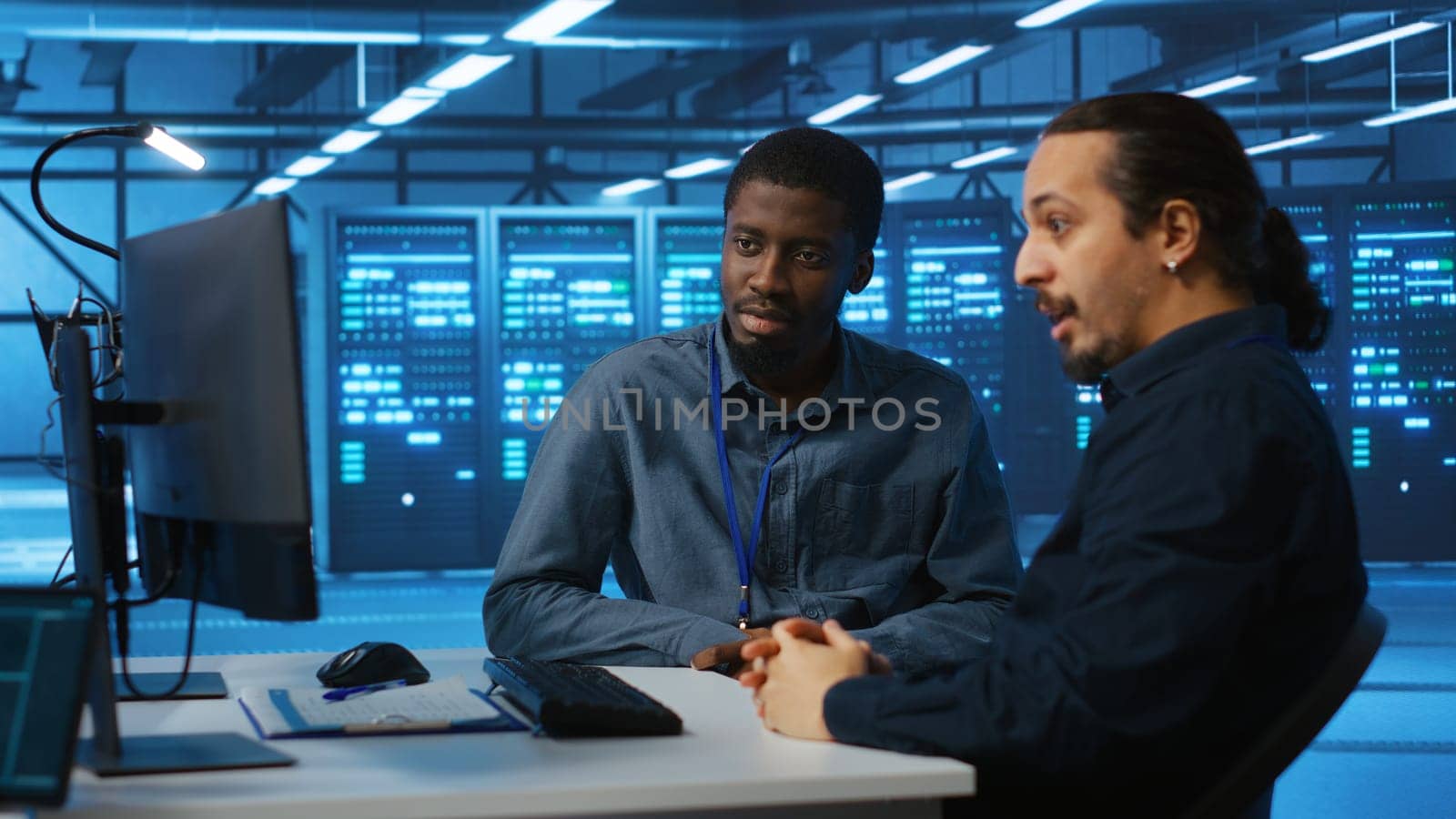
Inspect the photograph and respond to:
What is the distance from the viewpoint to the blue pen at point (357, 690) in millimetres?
1528

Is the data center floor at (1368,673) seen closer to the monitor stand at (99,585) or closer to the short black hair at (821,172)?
the monitor stand at (99,585)

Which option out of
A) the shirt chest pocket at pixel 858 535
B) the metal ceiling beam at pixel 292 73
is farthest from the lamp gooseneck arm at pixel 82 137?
the metal ceiling beam at pixel 292 73

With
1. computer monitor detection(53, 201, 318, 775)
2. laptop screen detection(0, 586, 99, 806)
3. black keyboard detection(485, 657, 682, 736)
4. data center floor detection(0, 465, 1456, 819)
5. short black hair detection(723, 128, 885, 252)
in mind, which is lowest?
data center floor detection(0, 465, 1456, 819)

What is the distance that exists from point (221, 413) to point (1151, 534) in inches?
33.9

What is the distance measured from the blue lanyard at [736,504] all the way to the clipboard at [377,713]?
1.64ft

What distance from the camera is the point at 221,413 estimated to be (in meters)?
1.29

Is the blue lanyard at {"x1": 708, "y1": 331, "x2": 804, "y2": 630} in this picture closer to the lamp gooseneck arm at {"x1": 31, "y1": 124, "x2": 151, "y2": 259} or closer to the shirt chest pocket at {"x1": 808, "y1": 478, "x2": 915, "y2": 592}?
the shirt chest pocket at {"x1": 808, "y1": 478, "x2": 915, "y2": 592}

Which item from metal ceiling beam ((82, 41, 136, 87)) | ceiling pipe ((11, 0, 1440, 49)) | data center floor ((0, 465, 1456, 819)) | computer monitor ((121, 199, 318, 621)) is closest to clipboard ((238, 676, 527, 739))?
computer monitor ((121, 199, 318, 621))

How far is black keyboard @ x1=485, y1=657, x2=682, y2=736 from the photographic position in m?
1.35

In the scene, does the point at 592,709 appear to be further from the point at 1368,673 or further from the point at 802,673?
the point at 1368,673

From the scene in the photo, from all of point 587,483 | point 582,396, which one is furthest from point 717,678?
point 582,396

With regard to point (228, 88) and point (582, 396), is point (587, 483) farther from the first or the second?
point (228, 88)

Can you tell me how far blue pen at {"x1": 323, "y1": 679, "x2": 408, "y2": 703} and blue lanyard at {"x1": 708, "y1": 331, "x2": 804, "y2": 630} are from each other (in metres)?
0.51

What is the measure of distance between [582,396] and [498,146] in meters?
7.51
